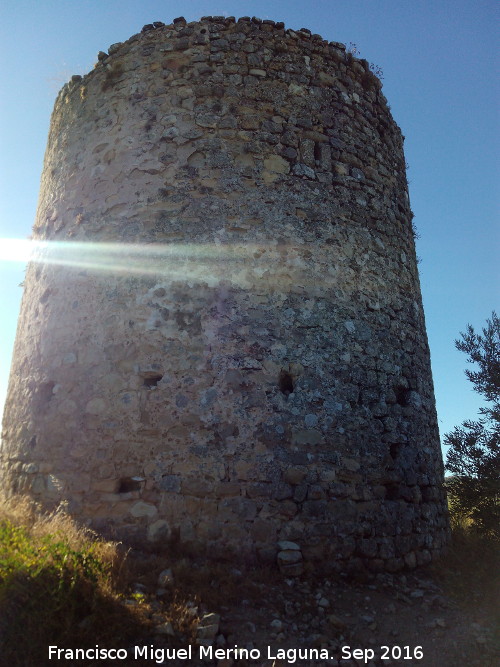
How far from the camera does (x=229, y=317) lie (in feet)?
15.5

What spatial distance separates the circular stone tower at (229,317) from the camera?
4379 mm

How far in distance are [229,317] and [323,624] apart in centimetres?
260

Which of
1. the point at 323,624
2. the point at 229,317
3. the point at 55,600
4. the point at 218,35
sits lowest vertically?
the point at 323,624

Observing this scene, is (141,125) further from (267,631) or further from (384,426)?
(267,631)

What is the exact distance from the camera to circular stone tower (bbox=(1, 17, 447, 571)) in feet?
14.4

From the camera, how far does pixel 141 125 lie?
549cm

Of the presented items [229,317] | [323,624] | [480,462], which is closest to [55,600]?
[323,624]

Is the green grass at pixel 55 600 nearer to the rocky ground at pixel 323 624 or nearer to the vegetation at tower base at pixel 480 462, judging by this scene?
the rocky ground at pixel 323 624

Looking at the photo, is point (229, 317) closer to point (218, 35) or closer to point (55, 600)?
point (55, 600)

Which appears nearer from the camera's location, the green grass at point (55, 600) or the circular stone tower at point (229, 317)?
the green grass at point (55, 600)

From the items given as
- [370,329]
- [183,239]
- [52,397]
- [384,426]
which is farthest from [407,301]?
[52,397]

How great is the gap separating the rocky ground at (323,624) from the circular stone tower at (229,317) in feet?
1.10

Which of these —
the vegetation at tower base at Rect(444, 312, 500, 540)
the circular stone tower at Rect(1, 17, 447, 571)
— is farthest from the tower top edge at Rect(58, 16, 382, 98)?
the vegetation at tower base at Rect(444, 312, 500, 540)

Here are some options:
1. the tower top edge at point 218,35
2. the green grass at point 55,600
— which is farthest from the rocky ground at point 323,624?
the tower top edge at point 218,35
